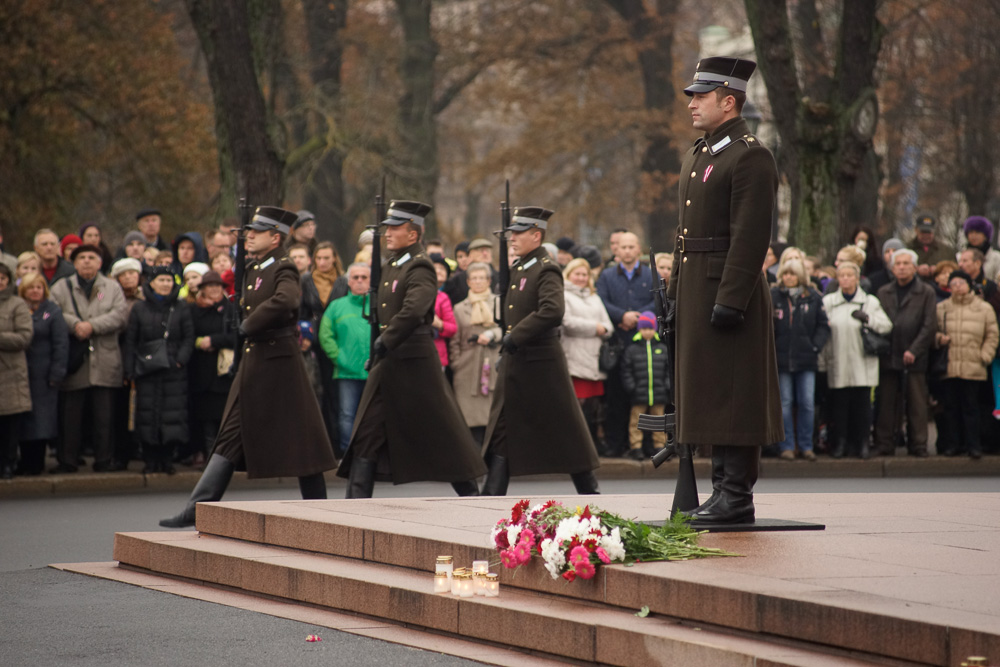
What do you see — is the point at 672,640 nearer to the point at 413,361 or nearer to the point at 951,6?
the point at 413,361

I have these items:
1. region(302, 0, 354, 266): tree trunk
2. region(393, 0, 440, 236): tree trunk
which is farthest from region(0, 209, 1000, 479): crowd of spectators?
region(302, 0, 354, 266): tree trunk

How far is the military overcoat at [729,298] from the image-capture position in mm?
7262

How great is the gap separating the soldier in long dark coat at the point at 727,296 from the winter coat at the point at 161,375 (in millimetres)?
7835

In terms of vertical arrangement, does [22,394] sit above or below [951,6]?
below

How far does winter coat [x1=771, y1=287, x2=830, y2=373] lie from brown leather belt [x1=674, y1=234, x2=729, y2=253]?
851 centimetres

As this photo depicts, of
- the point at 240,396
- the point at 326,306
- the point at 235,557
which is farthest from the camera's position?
the point at 326,306

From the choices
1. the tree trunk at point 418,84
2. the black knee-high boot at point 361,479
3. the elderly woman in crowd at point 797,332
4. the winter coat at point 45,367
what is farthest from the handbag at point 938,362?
the tree trunk at point 418,84

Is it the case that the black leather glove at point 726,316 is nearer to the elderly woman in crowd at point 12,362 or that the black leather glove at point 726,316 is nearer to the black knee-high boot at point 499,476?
the black knee-high boot at point 499,476

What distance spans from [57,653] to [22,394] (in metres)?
7.47

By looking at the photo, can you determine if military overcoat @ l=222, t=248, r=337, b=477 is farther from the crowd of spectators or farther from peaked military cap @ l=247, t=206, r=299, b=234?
the crowd of spectators

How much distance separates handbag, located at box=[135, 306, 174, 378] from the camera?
14.3 m

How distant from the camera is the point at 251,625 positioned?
7.37 meters

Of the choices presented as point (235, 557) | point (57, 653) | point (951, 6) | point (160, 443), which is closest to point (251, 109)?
point (160, 443)

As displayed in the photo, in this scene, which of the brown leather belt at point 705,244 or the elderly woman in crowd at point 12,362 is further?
the elderly woman in crowd at point 12,362
